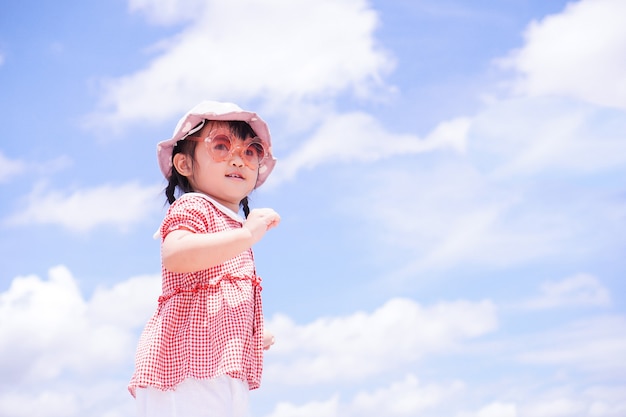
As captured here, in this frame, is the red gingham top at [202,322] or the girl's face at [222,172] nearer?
the red gingham top at [202,322]

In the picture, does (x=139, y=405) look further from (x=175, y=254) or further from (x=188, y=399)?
(x=175, y=254)

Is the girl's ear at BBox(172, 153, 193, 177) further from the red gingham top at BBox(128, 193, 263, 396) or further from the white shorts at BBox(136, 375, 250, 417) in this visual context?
the white shorts at BBox(136, 375, 250, 417)

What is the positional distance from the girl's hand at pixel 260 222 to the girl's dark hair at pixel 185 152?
50cm

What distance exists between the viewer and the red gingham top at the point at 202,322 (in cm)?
415

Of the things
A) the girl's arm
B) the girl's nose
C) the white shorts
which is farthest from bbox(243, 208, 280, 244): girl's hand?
the white shorts

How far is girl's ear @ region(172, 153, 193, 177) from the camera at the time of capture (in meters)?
4.75

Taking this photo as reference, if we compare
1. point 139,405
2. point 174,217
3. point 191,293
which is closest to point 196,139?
point 174,217

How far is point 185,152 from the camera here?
188 inches

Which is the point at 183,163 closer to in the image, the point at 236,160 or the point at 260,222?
the point at 236,160

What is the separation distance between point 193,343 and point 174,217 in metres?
0.68

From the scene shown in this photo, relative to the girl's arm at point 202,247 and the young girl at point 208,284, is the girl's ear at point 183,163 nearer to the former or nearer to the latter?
the young girl at point 208,284

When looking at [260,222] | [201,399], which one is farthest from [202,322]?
[260,222]

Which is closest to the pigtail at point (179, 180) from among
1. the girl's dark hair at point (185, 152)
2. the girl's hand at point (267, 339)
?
the girl's dark hair at point (185, 152)

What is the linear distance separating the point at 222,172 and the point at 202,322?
89 cm
